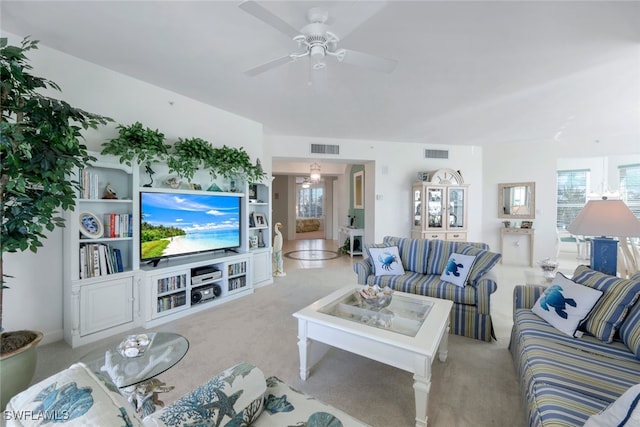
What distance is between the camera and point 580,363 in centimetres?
149

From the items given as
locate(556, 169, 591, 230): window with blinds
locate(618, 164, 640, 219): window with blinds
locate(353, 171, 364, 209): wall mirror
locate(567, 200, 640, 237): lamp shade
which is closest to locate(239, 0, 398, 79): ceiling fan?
locate(567, 200, 640, 237): lamp shade

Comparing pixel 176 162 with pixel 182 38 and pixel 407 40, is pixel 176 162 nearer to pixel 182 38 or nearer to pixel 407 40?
pixel 182 38

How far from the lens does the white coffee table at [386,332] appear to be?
5.21 ft

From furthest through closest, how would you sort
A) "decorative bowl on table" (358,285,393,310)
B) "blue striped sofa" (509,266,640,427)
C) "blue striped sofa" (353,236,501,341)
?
"blue striped sofa" (353,236,501,341)
"decorative bowl on table" (358,285,393,310)
"blue striped sofa" (509,266,640,427)

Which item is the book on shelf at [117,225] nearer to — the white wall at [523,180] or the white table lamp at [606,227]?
the white table lamp at [606,227]

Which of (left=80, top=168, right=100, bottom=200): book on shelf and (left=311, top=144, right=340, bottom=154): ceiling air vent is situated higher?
(left=311, top=144, right=340, bottom=154): ceiling air vent


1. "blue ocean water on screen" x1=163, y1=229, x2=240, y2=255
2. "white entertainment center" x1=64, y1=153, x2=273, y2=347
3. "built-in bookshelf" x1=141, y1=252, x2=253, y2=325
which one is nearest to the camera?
"white entertainment center" x1=64, y1=153, x2=273, y2=347

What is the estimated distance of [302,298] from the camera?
3746 mm

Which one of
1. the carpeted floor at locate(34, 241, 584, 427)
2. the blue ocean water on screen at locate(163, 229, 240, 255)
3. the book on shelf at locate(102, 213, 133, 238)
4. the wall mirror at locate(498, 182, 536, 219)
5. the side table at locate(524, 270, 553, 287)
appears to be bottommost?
the carpeted floor at locate(34, 241, 584, 427)

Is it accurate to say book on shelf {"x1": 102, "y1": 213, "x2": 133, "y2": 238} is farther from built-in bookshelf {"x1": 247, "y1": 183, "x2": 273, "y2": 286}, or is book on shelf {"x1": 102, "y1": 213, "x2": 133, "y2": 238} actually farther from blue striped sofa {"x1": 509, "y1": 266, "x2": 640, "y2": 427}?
blue striped sofa {"x1": 509, "y1": 266, "x2": 640, "y2": 427}

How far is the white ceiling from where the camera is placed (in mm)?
1932

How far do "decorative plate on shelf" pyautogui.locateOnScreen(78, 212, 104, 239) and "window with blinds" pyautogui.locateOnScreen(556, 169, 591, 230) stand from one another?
8.75m

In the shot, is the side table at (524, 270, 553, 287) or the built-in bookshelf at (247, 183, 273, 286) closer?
the built-in bookshelf at (247, 183, 273, 286)

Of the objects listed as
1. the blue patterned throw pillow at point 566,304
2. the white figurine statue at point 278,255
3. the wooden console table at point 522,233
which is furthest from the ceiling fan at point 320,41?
the wooden console table at point 522,233
